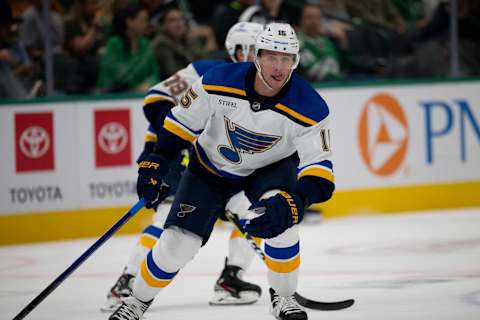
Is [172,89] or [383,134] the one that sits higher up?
[172,89]

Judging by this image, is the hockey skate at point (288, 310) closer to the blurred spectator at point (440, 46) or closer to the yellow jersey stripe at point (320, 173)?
Answer: the yellow jersey stripe at point (320, 173)

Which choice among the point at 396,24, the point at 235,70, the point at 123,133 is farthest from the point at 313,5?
the point at 235,70

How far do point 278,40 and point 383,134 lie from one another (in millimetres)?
4410

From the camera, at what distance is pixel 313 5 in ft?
27.0

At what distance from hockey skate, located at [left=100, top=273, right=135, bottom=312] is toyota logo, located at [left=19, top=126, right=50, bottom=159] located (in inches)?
99.9

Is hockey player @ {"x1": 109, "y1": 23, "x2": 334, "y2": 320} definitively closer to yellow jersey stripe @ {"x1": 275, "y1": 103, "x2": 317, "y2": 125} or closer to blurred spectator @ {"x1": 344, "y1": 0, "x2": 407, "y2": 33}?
yellow jersey stripe @ {"x1": 275, "y1": 103, "x2": 317, "y2": 125}

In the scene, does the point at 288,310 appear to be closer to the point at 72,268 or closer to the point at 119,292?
the point at 72,268

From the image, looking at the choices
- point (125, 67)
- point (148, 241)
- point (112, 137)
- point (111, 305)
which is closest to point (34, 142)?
point (112, 137)

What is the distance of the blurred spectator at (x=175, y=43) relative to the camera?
7.67m

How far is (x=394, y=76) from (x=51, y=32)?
290 centimetres

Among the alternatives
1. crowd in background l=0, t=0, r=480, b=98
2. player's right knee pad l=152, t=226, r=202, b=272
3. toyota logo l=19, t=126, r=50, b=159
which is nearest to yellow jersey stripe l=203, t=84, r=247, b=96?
player's right knee pad l=152, t=226, r=202, b=272

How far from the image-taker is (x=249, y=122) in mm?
4055

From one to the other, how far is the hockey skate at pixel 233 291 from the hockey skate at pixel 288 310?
67 centimetres

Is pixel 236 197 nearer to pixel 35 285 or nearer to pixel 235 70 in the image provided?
pixel 235 70
